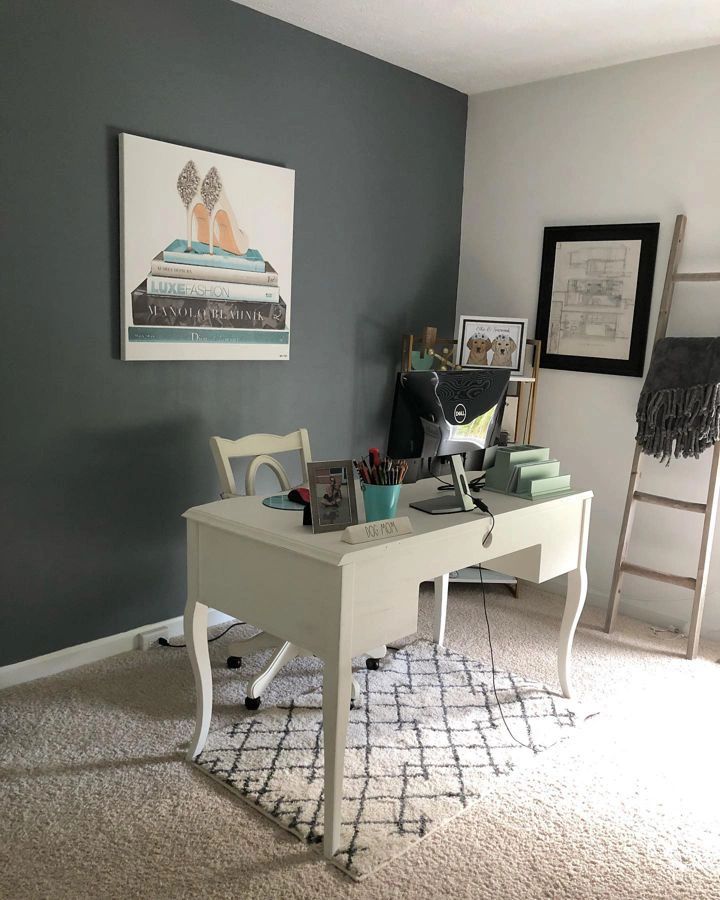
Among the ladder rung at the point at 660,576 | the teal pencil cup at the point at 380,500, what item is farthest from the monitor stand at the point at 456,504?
the ladder rung at the point at 660,576

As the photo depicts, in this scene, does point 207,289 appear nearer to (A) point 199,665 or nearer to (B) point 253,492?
(B) point 253,492

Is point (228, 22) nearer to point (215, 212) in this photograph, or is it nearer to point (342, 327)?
point (215, 212)

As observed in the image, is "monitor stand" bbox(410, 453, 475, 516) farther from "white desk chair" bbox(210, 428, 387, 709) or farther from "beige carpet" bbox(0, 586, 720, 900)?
"beige carpet" bbox(0, 586, 720, 900)

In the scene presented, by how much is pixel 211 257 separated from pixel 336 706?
6.19 ft

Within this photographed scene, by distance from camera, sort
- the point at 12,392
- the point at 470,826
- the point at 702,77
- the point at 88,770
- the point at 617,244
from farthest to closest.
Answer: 1. the point at 617,244
2. the point at 702,77
3. the point at 12,392
4. the point at 88,770
5. the point at 470,826

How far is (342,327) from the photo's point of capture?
3715 millimetres

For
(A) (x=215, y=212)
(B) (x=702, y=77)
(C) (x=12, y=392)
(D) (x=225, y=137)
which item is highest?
(B) (x=702, y=77)

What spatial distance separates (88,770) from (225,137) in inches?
90.8

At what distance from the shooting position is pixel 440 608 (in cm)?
326

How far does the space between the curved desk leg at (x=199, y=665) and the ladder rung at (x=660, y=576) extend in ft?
6.68

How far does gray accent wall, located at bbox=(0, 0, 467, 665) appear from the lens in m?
2.65

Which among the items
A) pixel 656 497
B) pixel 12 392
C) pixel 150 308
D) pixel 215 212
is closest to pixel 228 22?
pixel 215 212

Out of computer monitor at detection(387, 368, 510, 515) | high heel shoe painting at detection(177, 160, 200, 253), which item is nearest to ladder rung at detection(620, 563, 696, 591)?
computer monitor at detection(387, 368, 510, 515)

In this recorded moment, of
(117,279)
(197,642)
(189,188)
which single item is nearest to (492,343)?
(189,188)
